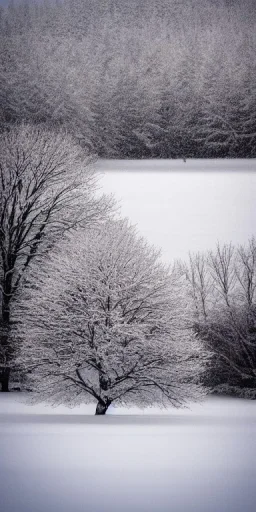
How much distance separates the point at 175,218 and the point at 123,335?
3.57 metres

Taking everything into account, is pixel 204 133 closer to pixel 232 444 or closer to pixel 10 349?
pixel 10 349

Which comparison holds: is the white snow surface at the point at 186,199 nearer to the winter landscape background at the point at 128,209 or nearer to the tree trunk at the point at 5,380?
the winter landscape background at the point at 128,209

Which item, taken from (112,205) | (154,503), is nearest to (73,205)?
(112,205)

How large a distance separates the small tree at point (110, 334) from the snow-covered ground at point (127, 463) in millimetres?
458

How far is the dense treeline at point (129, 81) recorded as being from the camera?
14.2 meters

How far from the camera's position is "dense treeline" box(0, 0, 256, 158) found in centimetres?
1419

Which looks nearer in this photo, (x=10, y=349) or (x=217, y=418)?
(x=217, y=418)

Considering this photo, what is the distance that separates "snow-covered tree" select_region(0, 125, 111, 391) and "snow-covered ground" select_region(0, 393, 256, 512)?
3.54 m

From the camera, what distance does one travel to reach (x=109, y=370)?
457 inches

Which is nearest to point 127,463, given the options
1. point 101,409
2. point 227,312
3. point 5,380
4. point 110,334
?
point 110,334

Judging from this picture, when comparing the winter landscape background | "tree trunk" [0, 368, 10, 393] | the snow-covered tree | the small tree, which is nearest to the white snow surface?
the winter landscape background

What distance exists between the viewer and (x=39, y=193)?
14.7 metres

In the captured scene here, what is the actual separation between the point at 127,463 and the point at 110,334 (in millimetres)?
2867

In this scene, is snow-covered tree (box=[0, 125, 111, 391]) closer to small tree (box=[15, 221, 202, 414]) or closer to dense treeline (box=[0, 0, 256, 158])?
dense treeline (box=[0, 0, 256, 158])
